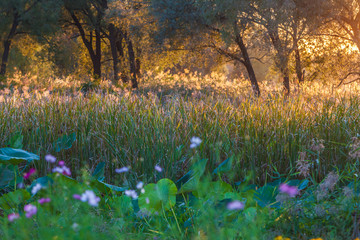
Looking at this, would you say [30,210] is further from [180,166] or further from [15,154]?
[180,166]

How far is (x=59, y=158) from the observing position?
3.77m

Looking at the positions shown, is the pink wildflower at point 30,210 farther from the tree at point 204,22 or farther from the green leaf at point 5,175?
the tree at point 204,22

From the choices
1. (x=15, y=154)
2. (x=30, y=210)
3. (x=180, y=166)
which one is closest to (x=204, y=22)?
(x=180, y=166)

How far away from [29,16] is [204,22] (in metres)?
11.0

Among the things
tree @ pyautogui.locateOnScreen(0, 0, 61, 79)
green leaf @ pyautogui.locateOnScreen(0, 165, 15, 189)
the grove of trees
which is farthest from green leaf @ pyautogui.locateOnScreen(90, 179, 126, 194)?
tree @ pyautogui.locateOnScreen(0, 0, 61, 79)

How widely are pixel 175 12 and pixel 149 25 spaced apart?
187 cm

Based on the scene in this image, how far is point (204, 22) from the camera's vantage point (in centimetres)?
1253

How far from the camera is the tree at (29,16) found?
1862cm

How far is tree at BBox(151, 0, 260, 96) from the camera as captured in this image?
11.1 meters

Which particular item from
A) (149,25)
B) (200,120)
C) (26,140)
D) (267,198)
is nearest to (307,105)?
(200,120)

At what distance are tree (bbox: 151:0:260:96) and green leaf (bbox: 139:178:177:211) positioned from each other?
9142 millimetres

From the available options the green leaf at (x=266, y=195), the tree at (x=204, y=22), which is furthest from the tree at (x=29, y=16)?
the green leaf at (x=266, y=195)

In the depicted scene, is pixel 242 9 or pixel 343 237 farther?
pixel 242 9

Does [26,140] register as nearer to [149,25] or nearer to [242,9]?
[242,9]
